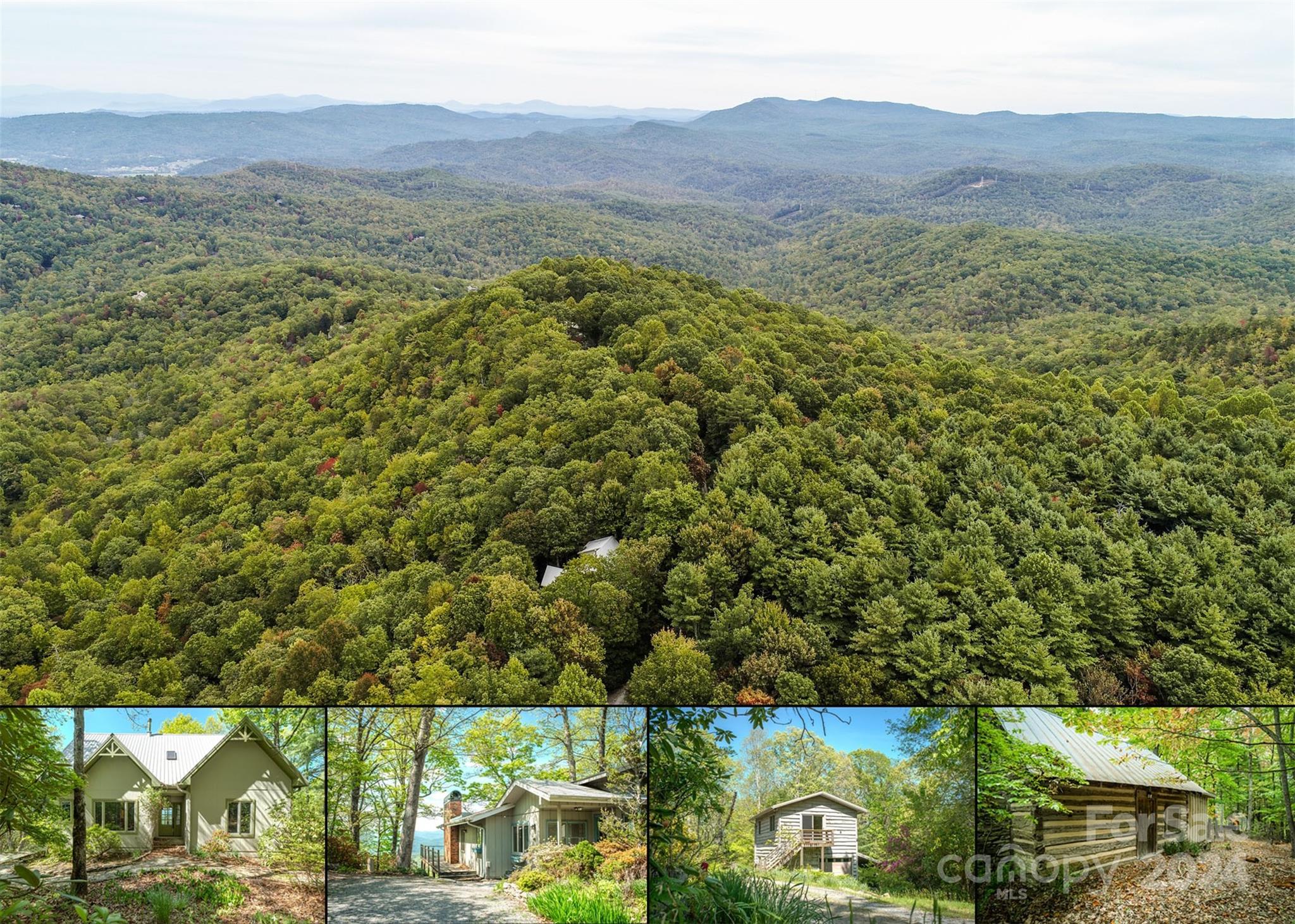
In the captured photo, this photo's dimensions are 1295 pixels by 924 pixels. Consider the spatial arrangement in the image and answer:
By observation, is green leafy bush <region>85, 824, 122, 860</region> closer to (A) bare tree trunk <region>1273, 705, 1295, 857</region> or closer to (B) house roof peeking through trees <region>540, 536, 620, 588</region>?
(A) bare tree trunk <region>1273, 705, 1295, 857</region>

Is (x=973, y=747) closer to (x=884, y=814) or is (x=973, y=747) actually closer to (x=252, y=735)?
(x=884, y=814)

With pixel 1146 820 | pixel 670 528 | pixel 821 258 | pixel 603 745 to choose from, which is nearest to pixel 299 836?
pixel 603 745

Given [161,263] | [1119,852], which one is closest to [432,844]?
[1119,852]

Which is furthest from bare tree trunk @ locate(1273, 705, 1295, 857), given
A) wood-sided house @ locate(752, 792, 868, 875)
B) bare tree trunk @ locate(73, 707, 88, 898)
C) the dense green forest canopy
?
the dense green forest canopy

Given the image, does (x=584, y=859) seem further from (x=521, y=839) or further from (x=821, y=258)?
(x=821, y=258)

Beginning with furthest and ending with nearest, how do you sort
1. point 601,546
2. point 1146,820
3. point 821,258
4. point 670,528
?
point 821,258 → point 601,546 → point 670,528 → point 1146,820

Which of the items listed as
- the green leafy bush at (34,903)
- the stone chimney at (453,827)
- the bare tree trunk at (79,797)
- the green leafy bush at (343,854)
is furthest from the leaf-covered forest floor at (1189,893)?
the bare tree trunk at (79,797)

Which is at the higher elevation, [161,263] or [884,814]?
[161,263]
